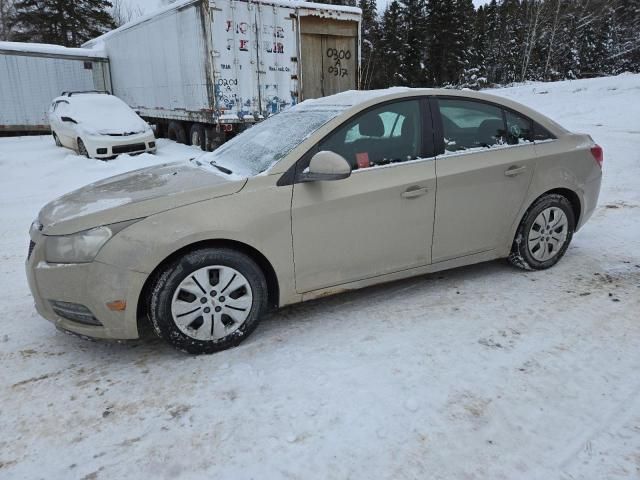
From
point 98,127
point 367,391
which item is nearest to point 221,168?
point 367,391

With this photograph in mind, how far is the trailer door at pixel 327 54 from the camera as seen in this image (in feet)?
38.5

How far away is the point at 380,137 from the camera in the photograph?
11.4ft

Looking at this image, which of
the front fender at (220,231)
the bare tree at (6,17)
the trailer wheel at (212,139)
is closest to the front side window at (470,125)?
the front fender at (220,231)

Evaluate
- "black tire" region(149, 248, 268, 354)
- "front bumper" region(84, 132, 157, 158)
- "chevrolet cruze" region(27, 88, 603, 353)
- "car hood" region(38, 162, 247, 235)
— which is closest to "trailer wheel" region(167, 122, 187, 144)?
"front bumper" region(84, 132, 157, 158)

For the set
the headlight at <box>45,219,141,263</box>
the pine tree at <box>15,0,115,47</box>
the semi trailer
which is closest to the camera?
the headlight at <box>45,219,141,263</box>

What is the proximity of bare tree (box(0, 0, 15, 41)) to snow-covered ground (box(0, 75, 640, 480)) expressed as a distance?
40.9m

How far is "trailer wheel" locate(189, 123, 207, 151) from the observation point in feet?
39.7

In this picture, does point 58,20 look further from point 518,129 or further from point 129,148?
point 518,129

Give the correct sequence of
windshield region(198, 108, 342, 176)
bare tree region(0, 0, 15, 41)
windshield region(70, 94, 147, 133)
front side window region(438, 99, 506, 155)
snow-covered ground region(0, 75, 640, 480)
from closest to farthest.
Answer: snow-covered ground region(0, 75, 640, 480) → windshield region(198, 108, 342, 176) → front side window region(438, 99, 506, 155) → windshield region(70, 94, 147, 133) → bare tree region(0, 0, 15, 41)

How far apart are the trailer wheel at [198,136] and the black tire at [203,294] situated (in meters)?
9.62

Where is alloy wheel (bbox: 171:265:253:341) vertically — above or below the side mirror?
below

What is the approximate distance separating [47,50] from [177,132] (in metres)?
7.88

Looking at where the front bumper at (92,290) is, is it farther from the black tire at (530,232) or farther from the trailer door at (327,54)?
the trailer door at (327,54)

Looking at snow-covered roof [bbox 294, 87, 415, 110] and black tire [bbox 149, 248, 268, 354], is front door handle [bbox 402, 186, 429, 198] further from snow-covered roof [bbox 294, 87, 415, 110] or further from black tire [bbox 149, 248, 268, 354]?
black tire [bbox 149, 248, 268, 354]
